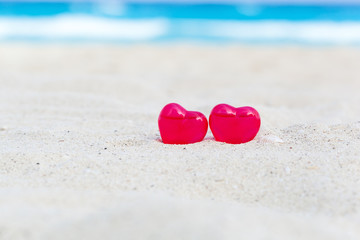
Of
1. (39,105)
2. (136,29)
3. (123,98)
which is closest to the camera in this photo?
(39,105)

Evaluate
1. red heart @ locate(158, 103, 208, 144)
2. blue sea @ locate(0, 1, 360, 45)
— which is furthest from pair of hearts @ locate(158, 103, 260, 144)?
blue sea @ locate(0, 1, 360, 45)

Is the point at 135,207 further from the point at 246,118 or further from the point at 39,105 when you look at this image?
the point at 39,105

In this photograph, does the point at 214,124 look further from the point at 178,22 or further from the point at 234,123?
the point at 178,22

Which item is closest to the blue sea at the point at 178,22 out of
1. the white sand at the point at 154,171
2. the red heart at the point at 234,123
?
the white sand at the point at 154,171

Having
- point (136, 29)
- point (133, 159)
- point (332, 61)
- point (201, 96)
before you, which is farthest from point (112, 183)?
point (136, 29)

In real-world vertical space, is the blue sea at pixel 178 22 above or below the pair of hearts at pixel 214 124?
above

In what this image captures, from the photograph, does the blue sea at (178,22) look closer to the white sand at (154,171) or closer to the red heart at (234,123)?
the white sand at (154,171)
